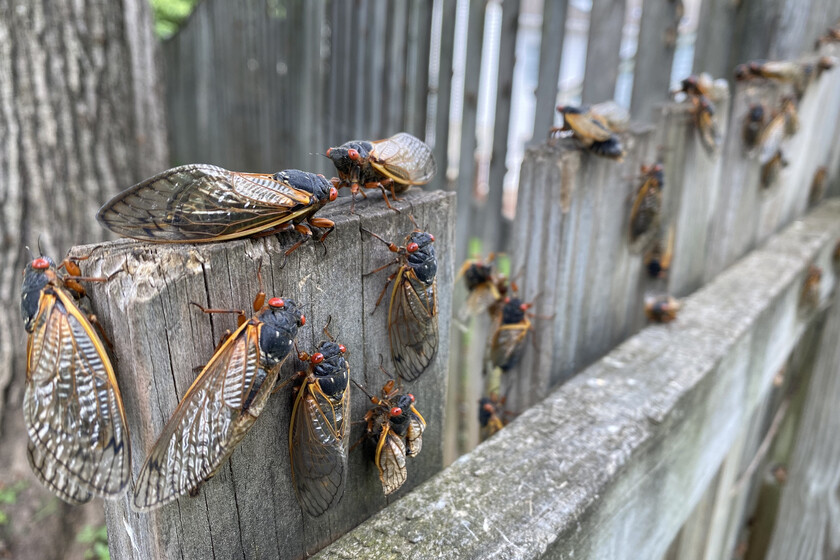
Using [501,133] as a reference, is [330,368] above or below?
below

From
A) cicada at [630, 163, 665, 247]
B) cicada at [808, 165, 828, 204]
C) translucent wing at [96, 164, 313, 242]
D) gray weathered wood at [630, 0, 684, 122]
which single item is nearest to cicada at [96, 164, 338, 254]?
translucent wing at [96, 164, 313, 242]

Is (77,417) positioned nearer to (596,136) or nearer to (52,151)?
(596,136)

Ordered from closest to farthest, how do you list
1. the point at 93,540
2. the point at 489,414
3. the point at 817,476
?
the point at 489,414 → the point at 817,476 → the point at 93,540

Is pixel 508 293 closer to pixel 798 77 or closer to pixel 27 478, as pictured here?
pixel 798 77

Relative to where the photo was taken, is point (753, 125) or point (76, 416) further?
point (753, 125)

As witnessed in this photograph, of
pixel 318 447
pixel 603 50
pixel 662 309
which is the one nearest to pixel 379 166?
pixel 318 447

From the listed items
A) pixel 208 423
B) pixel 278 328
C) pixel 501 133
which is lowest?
pixel 208 423

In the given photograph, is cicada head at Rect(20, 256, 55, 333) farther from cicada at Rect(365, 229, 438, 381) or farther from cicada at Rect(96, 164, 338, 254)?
cicada at Rect(365, 229, 438, 381)
